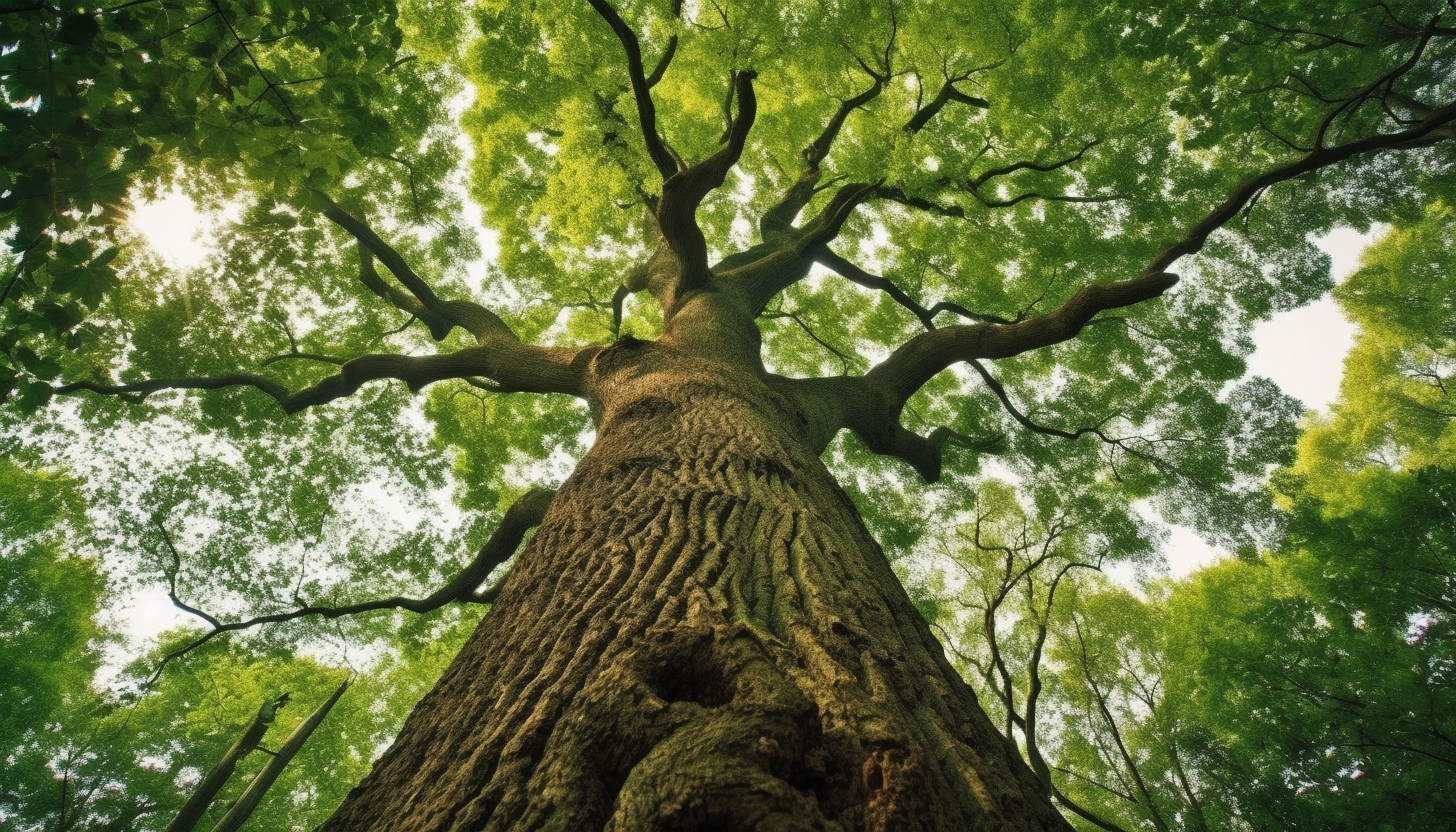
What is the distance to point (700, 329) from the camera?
5.05 metres

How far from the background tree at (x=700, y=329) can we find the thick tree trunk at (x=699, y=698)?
0.01 m

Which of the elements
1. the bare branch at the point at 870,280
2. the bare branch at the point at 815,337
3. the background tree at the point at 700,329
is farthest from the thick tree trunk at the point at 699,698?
the bare branch at the point at 815,337

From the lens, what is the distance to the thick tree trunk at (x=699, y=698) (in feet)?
3.44

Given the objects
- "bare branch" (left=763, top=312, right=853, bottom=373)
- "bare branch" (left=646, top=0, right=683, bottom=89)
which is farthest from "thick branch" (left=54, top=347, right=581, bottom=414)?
"bare branch" (left=763, top=312, right=853, bottom=373)

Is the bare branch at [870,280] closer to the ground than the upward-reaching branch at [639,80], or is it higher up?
higher up

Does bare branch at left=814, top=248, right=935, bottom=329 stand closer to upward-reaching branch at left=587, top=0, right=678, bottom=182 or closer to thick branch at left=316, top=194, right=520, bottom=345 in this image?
upward-reaching branch at left=587, top=0, right=678, bottom=182

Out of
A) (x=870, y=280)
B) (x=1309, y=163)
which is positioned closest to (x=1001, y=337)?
(x=1309, y=163)

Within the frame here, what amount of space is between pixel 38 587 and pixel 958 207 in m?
18.0

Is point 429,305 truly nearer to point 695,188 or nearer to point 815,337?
point 695,188

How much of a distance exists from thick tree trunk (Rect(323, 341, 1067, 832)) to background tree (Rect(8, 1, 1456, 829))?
0.01 meters

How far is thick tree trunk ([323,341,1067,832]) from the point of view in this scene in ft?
3.44

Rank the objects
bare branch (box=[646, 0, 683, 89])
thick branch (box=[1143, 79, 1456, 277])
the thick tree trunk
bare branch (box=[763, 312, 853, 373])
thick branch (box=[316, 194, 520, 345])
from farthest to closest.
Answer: bare branch (box=[763, 312, 853, 373]), thick branch (box=[316, 194, 520, 345]), bare branch (box=[646, 0, 683, 89]), thick branch (box=[1143, 79, 1456, 277]), the thick tree trunk

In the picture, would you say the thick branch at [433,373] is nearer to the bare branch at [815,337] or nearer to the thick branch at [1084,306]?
the thick branch at [1084,306]

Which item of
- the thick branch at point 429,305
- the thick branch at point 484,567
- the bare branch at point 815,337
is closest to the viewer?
the thick branch at point 484,567
